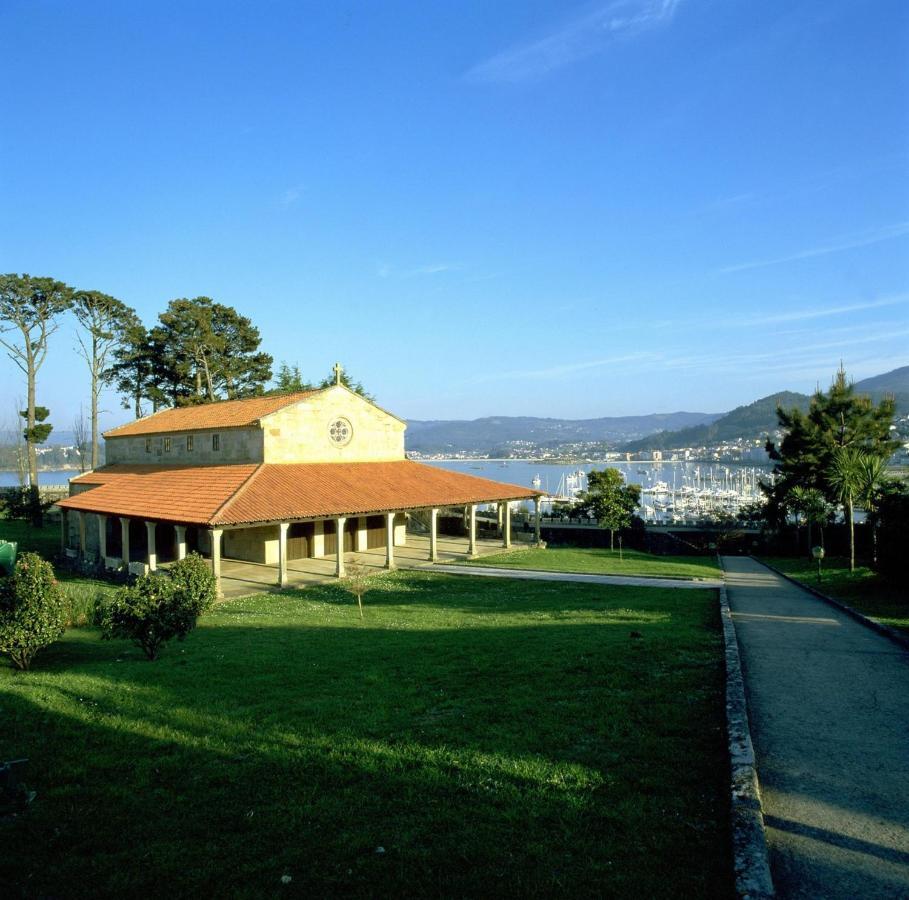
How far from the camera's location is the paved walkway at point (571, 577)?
2297cm

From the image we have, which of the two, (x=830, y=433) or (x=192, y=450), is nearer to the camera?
(x=192, y=450)

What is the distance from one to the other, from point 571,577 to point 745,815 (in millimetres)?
19459

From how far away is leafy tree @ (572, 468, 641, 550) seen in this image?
35.2 metres

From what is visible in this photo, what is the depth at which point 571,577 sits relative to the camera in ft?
80.6

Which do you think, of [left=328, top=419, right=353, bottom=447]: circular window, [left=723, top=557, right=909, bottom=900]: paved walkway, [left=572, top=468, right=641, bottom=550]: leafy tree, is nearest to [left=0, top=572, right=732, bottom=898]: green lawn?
[left=723, top=557, right=909, bottom=900]: paved walkway

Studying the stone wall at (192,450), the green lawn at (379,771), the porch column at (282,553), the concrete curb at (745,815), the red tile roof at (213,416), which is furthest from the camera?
the red tile roof at (213,416)

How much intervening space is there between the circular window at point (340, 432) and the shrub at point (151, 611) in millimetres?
18115

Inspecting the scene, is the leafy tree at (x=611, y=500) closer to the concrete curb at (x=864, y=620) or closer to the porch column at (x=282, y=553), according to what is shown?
the concrete curb at (x=864, y=620)

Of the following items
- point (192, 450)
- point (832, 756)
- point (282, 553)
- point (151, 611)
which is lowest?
point (832, 756)

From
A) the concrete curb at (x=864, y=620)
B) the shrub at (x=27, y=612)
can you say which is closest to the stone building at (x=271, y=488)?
the shrub at (x=27, y=612)

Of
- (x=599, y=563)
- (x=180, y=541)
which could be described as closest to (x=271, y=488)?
(x=180, y=541)

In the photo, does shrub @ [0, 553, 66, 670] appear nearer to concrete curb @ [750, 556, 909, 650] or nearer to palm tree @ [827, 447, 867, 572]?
concrete curb @ [750, 556, 909, 650]

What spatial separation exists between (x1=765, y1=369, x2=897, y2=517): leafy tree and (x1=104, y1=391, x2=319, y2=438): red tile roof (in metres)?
30.9

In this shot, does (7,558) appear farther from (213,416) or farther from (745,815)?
(745,815)
